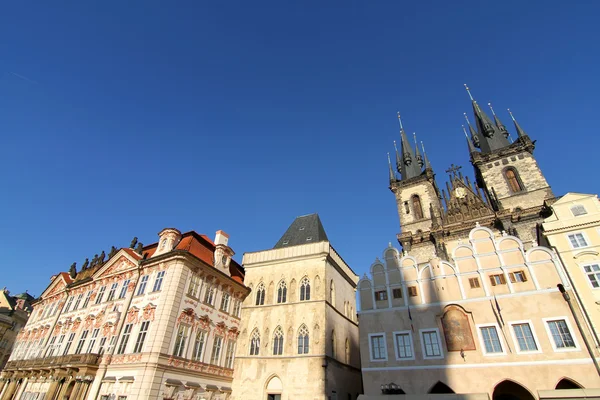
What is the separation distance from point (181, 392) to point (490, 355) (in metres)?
19.4

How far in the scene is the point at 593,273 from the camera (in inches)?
768

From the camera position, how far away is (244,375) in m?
24.7

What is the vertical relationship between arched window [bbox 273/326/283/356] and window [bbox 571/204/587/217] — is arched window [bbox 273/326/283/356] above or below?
below

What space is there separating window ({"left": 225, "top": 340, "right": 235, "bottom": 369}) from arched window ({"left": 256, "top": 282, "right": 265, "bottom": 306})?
3.74 meters

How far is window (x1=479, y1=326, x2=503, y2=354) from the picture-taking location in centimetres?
1889

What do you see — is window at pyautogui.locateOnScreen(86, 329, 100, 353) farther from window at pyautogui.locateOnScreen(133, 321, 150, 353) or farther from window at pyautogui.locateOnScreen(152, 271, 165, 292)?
window at pyautogui.locateOnScreen(152, 271, 165, 292)

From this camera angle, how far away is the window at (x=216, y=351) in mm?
24069

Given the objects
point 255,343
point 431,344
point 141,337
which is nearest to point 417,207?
point 431,344

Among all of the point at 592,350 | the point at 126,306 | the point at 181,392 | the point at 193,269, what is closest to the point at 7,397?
the point at 126,306

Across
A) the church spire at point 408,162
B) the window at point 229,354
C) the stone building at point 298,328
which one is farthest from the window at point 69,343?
the church spire at point 408,162

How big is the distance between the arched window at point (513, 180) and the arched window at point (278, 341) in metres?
33.1

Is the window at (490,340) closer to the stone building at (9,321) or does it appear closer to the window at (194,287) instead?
the window at (194,287)

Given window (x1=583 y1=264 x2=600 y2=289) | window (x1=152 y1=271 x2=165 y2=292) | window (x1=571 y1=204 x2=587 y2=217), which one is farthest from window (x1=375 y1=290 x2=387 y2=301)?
window (x1=152 y1=271 x2=165 y2=292)

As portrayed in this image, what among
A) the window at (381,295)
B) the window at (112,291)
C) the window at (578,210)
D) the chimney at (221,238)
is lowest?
the window at (381,295)
